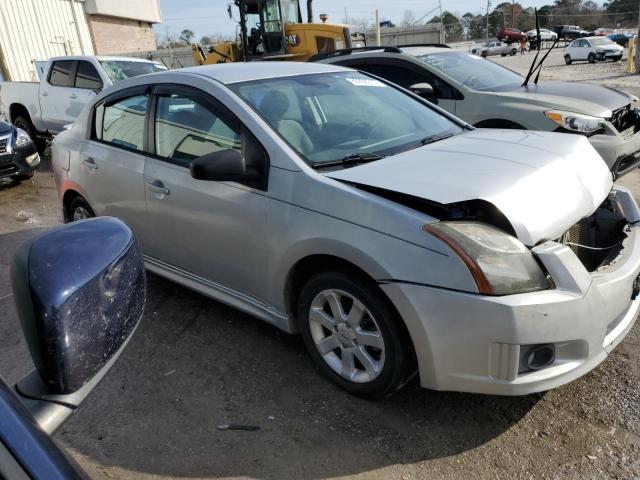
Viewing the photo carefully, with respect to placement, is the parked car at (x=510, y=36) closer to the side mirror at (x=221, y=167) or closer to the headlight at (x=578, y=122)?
the headlight at (x=578, y=122)

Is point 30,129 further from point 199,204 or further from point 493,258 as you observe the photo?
point 493,258

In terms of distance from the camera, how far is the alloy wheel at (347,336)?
8.61 feet

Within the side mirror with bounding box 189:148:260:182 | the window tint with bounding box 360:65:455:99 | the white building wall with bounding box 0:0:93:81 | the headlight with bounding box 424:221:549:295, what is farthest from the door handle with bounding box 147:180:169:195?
the white building wall with bounding box 0:0:93:81

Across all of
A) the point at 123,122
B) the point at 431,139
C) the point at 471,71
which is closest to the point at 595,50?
the point at 471,71

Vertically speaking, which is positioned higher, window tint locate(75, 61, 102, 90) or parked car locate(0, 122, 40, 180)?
window tint locate(75, 61, 102, 90)

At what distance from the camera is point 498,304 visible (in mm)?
2156

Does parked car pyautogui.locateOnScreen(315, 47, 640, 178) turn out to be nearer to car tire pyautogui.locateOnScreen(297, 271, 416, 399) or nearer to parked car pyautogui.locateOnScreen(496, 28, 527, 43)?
car tire pyautogui.locateOnScreen(297, 271, 416, 399)

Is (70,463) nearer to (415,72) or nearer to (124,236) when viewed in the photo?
(124,236)

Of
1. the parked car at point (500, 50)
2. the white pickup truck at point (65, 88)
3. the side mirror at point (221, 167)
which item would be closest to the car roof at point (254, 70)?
the side mirror at point (221, 167)

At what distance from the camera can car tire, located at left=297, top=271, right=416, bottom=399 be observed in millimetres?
2504

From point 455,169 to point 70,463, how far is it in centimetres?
215

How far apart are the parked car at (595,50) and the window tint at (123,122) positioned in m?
36.9

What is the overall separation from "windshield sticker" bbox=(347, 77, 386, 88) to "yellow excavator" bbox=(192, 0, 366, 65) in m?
8.99

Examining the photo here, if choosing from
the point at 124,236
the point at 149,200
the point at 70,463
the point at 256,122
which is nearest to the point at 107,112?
the point at 149,200
